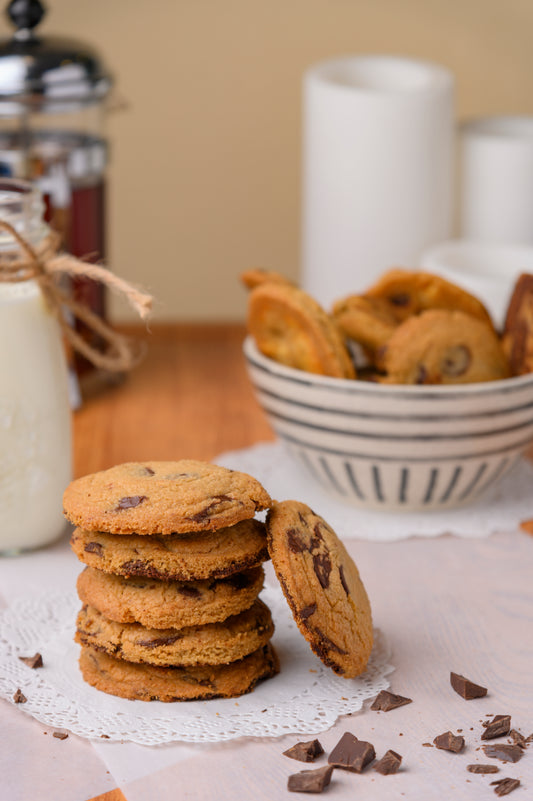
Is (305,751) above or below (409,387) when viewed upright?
below

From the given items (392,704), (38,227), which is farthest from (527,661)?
(38,227)

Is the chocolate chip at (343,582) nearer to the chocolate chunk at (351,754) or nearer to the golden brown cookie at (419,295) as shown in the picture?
the chocolate chunk at (351,754)

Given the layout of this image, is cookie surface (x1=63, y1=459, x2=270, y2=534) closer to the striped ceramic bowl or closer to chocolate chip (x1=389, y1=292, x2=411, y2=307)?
the striped ceramic bowl

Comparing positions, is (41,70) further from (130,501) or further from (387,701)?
(387,701)

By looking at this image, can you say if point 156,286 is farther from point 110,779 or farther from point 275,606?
point 110,779

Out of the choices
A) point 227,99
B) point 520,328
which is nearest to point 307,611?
point 520,328

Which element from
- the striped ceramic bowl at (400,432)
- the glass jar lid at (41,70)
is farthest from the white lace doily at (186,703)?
the glass jar lid at (41,70)
